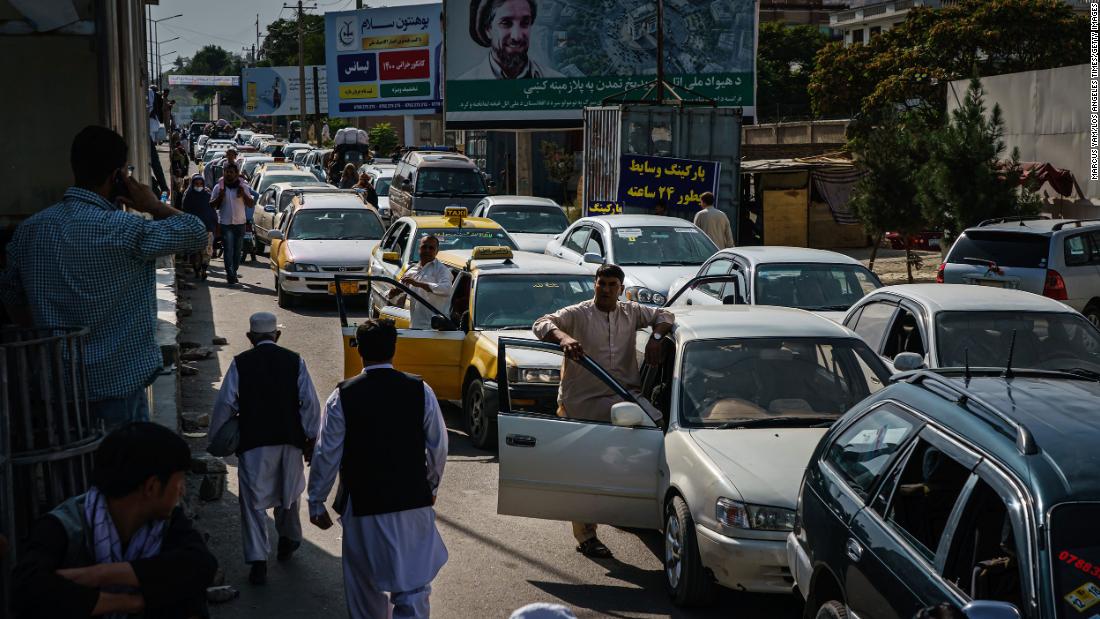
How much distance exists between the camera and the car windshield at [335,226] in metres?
20.9

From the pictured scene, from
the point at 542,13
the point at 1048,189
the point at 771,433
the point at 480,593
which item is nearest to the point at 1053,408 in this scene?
the point at 771,433

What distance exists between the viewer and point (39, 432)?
4824mm

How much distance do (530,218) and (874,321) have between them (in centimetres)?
1293

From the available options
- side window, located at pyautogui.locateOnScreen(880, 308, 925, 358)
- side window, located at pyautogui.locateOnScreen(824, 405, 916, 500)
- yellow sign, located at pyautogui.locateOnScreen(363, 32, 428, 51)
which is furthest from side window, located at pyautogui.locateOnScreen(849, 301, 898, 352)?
yellow sign, located at pyautogui.locateOnScreen(363, 32, 428, 51)

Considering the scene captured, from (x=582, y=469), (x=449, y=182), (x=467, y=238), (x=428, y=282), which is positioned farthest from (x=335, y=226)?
(x=582, y=469)

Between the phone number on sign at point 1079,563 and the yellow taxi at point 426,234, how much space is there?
12.3 m

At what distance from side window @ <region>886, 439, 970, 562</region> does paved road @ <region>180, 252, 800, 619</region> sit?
2324 millimetres

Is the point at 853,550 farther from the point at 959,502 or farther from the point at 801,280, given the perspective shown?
the point at 801,280

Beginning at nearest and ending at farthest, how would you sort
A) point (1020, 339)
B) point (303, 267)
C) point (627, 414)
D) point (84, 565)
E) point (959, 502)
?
1. point (84, 565)
2. point (959, 502)
3. point (627, 414)
4. point (1020, 339)
5. point (303, 267)

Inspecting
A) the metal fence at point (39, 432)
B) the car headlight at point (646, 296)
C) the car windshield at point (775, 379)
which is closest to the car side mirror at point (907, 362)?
the car windshield at point (775, 379)

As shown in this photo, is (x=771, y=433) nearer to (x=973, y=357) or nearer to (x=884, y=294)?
(x=973, y=357)

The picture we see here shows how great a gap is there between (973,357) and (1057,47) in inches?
1370

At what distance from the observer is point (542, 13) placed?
37.1 metres

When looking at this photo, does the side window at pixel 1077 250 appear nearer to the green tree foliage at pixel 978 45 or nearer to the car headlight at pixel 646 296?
the car headlight at pixel 646 296
